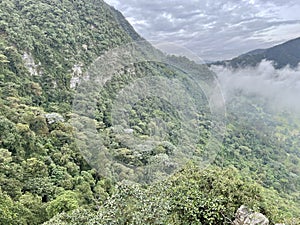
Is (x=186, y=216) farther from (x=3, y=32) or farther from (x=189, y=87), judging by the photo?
(x=3, y=32)

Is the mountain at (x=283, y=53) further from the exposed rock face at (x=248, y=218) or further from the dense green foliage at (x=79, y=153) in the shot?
the exposed rock face at (x=248, y=218)

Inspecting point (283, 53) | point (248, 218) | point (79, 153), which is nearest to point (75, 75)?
point (79, 153)

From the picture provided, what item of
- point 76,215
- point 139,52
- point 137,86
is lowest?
point 76,215

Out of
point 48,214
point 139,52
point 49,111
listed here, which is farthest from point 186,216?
point 139,52

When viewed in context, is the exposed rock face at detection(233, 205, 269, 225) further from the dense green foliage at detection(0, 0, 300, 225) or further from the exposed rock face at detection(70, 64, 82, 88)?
the exposed rock face at detection(70, 64, 82, 88)

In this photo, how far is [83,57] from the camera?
40.6 meters

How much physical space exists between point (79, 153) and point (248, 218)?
17.9m

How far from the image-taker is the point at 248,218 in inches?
287

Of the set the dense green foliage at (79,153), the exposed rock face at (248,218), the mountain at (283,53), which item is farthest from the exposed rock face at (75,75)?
the mountain at (283,53)

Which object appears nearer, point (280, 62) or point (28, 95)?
point (28, 95)

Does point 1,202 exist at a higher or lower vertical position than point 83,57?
lower

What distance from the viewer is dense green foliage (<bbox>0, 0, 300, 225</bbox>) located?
7980mm

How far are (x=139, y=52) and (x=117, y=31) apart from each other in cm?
1491

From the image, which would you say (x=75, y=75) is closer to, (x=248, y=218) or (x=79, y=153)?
(x=79, y=153)
